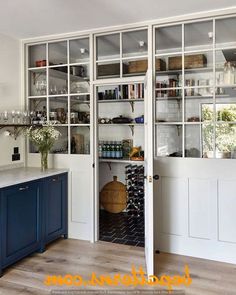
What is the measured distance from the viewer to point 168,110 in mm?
3541

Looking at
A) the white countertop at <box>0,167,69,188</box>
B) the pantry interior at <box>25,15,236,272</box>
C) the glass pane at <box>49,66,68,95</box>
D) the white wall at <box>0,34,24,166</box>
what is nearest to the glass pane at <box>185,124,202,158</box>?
the pantry interior at <box>25,15,236,272</box>

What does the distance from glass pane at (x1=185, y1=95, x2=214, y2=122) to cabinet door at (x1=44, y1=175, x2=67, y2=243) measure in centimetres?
173

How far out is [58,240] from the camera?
13.0ft

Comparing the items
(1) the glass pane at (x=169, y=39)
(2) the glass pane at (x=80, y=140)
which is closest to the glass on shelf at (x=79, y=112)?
(2) the glass pane at (x=80, y=140)

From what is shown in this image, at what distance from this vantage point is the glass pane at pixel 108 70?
12.5 ft

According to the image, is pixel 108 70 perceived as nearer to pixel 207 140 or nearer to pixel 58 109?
pixel 58 109

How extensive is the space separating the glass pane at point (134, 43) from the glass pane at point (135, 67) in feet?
0.30

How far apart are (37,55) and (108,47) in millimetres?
1082

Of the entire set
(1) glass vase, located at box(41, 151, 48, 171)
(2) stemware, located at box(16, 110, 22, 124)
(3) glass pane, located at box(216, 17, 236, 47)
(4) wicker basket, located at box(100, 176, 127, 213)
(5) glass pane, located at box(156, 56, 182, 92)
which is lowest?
(4) wicker basket, located at box(100, 176, 127, 213)

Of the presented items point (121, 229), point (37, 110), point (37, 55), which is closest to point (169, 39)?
point (37, 55)

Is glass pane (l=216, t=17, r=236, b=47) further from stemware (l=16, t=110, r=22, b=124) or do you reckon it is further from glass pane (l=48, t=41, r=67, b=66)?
stemware (l=16, t=110, r=22, b=124)

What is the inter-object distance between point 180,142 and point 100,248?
1.57 meters

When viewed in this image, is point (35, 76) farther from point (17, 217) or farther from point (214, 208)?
point (214, 208)

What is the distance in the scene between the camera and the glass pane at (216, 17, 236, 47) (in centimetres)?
324
